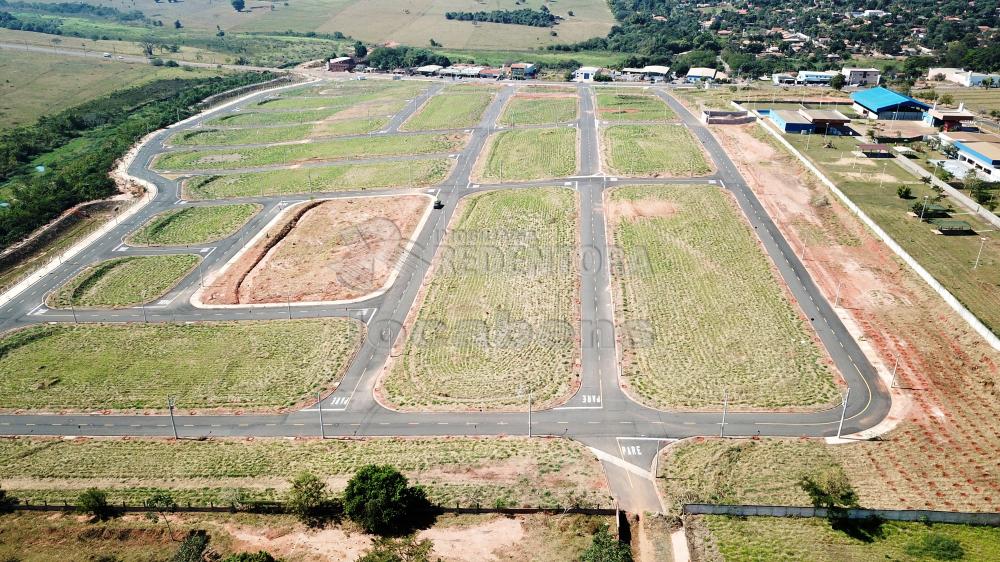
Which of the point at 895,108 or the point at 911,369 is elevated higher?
the point at 895,108

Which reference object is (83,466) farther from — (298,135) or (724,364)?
(298,135)

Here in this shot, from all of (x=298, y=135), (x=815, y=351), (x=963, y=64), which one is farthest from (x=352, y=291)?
(x=963, y=64)

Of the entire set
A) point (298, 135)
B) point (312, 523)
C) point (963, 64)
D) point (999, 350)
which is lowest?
point (312, 523)

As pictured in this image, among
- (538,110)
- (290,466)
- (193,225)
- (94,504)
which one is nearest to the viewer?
(94,504)

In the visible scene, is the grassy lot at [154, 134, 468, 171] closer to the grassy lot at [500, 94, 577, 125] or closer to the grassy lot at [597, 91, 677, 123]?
the grassy lot at [500, 94, 577, 125]

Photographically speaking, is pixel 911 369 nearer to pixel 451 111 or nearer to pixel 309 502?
pixel 309 502

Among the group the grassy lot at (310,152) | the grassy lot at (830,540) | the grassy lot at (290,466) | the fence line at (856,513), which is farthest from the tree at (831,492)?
the grassy lot at (310,152)

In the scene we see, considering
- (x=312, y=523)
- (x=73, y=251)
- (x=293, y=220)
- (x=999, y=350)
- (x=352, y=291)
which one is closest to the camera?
(x=312, y=523)

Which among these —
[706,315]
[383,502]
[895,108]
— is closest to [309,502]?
[383,502]
